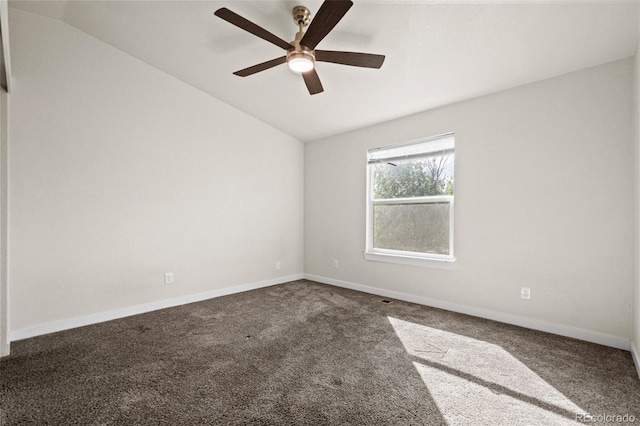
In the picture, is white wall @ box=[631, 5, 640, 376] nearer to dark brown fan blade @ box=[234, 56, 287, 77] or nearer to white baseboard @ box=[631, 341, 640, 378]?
white baseboard @ box=[631, 341, 640, 378]

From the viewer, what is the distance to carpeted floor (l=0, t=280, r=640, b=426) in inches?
62.3

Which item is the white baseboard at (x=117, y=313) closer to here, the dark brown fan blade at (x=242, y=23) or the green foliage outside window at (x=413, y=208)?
the green foliage outside window at (x=413, y=208)

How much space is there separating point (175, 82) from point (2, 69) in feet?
5.32

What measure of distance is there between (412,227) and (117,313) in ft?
11.5

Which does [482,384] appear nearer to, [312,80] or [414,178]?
[414,178]

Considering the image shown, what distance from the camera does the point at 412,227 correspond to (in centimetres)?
377

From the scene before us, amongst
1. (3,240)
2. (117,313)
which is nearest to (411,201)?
(117,313)

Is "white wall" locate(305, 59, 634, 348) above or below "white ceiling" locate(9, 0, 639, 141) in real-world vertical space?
below

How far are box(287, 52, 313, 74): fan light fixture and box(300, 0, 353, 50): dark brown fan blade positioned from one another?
72 mm

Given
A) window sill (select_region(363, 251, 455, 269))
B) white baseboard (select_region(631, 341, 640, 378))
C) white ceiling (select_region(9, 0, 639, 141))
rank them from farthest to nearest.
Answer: window sill (select_region(363, 251, 455, 269)) < white ceiling (select_region(9, 0, 639, 141)) < white baseboard (select_region(631, 341, 640, 378))

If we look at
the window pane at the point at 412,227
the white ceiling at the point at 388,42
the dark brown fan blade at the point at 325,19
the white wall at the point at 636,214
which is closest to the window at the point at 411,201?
the window pane at the point at 412,227

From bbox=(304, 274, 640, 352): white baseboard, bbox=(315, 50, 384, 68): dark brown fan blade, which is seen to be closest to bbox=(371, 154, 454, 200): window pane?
bbox=(304, 274, 640, 352): white baseboard

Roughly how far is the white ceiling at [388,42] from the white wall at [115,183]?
343mm

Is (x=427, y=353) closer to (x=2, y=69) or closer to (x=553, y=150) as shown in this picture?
(x=553, y=150)
